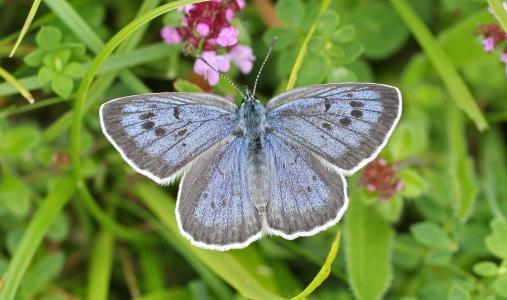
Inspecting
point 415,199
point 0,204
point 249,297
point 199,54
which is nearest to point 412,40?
point 415,199

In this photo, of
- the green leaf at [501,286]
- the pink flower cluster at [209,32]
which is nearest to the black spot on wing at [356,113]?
the pink flower cluster at [209,32]

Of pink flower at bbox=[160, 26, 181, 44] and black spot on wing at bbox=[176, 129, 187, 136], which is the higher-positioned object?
pink flower at bbox=[160, 26, 181, 44]

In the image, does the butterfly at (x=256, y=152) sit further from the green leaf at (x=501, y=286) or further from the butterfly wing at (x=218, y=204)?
the green leaf at (x=501, y=286)

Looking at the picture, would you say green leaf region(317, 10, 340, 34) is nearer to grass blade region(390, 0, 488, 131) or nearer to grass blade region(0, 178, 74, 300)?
grass blade region(390, 0, 488, 131)

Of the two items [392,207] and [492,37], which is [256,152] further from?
[492,37]

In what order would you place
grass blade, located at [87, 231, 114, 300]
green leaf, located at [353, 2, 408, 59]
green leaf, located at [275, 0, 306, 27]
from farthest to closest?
green leaf, located at [353, 2, 408, 59]
grass blade, located at [87, 231, 114, 300]
green leaf, located at [275, 0, 306, 27]

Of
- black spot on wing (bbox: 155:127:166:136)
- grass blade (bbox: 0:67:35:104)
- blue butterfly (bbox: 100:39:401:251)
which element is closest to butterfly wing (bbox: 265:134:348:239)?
blue butterfly (bbox: 100:39:401:251)

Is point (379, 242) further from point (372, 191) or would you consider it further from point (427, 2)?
point (427, 2)


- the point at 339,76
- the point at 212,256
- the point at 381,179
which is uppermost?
the point at 339,76

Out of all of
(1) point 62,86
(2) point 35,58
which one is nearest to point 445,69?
(1) point 62,86
